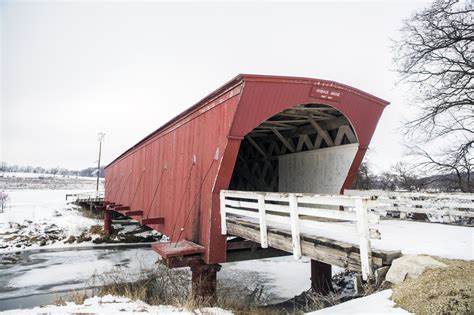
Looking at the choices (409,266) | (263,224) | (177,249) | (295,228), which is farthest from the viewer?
(177,249)

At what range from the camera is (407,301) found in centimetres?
343

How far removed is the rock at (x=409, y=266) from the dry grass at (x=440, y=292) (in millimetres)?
93

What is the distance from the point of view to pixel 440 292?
3.33 m

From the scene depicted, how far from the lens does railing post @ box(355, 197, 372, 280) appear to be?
4.32 m

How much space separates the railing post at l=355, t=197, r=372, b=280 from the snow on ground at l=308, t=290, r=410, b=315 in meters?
0.41

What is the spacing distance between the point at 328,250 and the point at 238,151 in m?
5.62

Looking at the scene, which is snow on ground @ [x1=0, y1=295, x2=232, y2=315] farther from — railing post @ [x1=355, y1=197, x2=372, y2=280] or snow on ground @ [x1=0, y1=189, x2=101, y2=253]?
snow on ground @ [x1=0, y1=189, x2=101, y2=253]

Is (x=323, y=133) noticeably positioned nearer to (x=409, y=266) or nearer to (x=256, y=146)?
(x=256, y=146)

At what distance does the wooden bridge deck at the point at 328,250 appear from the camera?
438 centimetres

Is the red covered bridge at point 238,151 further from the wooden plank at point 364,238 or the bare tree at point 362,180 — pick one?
the bare tree at point 362,180

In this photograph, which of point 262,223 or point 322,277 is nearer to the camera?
point 262,223

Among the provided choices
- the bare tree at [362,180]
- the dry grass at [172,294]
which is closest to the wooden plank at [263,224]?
the dry grass at [172,294]

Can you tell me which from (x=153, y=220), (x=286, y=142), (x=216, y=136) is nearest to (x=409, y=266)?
(x=216, y=136)

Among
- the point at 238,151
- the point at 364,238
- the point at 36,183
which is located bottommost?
the point at 36,183
